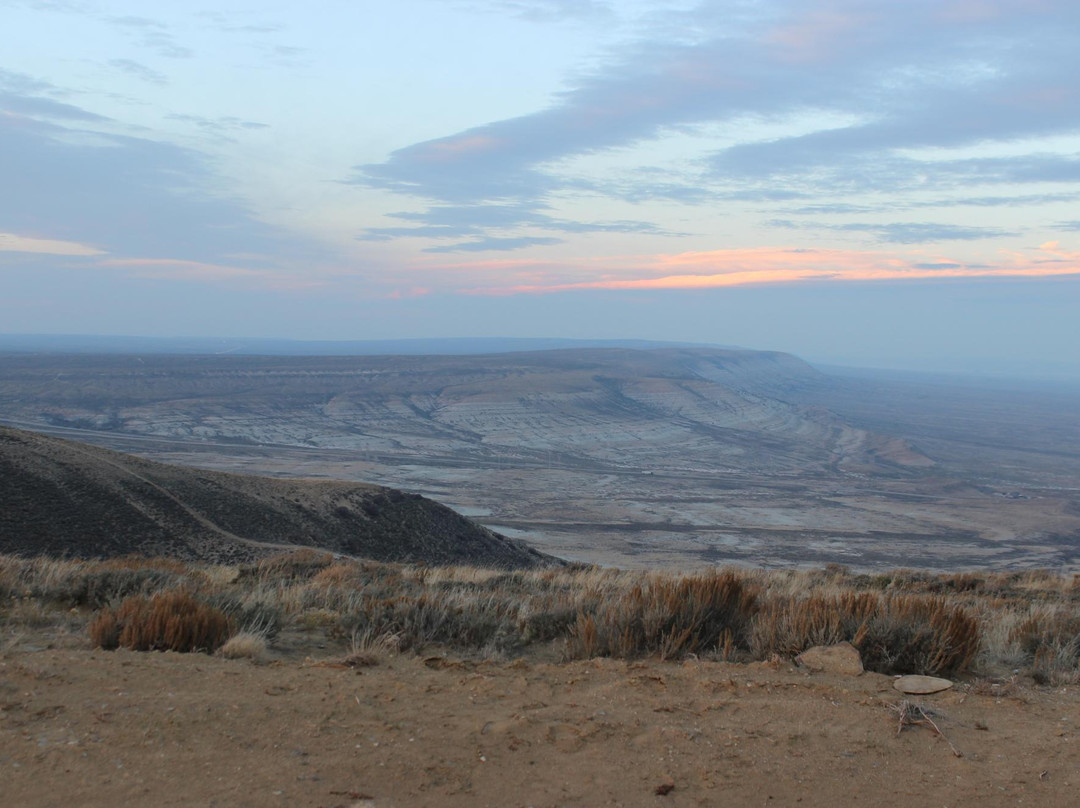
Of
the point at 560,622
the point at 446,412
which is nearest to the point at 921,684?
the point at 560,622

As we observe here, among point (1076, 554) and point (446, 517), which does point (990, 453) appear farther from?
point (446, 517)

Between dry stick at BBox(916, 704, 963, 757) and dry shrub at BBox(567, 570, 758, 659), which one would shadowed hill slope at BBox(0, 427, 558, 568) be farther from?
dry stick at BBox(916, 704, 963, 757)

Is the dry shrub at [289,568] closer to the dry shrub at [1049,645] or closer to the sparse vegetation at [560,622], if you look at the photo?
the sparse vegetation at [560,622]

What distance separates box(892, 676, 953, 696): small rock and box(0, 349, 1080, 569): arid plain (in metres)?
24.9

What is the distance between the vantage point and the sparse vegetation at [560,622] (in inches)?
223

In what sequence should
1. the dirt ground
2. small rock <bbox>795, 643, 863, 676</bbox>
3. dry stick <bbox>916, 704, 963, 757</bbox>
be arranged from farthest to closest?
small rock <bbox>795, 643, 863, 676</bbox> < dry stick <bbox>916, 704, 963, 757</bbox> < the dirt ground

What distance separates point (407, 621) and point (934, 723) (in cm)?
379

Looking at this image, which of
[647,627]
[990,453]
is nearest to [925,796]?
[647,627]

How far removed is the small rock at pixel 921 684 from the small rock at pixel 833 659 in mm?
281

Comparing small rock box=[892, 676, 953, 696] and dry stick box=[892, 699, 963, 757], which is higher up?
dry stick box=[892, 699, 963, 757]

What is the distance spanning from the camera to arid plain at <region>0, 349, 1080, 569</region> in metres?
40.3

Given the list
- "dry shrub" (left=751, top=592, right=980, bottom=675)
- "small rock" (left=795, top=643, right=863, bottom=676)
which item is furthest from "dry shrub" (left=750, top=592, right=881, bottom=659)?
"small rock" (left=795, top=643, right=863, bottom=676)

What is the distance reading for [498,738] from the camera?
411cm

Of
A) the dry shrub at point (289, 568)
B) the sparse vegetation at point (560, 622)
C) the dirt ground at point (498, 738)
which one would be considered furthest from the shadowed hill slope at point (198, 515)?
the dirt ground at point (498, 738)
